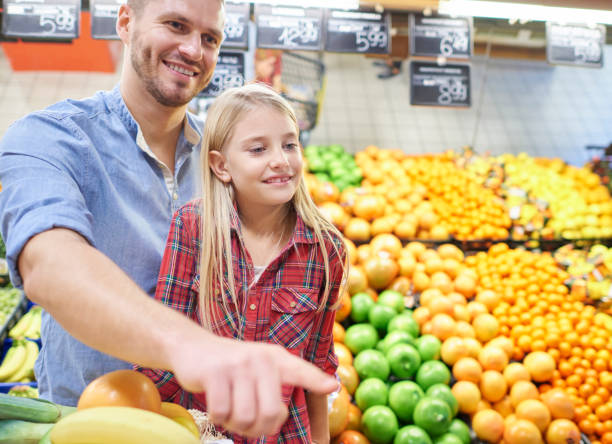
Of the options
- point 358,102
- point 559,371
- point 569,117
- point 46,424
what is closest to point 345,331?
point 559,371

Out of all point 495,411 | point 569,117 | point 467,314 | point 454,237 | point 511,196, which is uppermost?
point 569,117

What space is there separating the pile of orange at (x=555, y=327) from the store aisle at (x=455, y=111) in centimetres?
261

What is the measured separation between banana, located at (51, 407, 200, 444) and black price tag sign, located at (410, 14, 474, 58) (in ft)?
11.1

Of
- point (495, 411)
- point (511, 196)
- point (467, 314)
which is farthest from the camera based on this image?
point (511, 196)

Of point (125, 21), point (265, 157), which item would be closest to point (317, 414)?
point (265, 157)

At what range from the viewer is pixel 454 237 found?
353 cm

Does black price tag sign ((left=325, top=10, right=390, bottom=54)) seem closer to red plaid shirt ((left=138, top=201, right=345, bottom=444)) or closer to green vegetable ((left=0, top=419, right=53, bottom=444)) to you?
red plaid shirt ((left=138, top=201, right=345, bottom=444))

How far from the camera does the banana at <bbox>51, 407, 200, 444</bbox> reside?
0.72m

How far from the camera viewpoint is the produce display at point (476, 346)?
2334 millimetres

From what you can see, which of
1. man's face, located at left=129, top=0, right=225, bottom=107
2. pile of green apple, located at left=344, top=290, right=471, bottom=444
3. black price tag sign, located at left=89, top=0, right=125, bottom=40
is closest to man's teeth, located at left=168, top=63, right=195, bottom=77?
man's face, located at left=129, top=0, right=225, bottom=107

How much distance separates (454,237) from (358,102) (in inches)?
136

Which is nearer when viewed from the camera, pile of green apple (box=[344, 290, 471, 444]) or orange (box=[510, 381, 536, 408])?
pile of green apple (box=[344, 290, 471, 444])

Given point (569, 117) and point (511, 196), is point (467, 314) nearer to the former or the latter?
point (511, 196)

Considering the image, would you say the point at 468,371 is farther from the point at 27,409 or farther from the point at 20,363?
the point at 20,363
